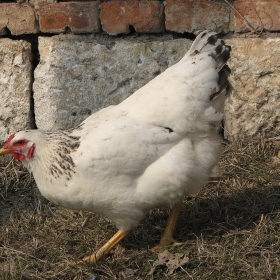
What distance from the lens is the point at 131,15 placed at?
3863mm

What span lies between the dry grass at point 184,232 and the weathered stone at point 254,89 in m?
0.13

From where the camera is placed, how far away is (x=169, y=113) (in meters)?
3.04

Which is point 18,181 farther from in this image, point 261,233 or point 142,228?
point 261,233

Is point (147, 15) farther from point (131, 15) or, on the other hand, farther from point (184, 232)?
point (184, 232)

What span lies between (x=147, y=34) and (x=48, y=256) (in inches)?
65.6

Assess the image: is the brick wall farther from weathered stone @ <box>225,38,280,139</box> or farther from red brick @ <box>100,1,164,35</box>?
weathered stone @ <box>225,38,280,139</box>

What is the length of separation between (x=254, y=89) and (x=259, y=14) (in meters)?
0.51

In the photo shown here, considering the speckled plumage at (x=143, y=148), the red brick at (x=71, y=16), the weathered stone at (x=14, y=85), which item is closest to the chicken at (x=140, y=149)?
the speckled plumage at (x=143, y=148)

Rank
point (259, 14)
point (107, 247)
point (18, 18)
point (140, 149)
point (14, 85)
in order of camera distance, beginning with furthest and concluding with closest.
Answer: point (14, 85), point (18, 18), point (259, 14), point (107, 247), point (140, 149)

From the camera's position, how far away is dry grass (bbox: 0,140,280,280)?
3.01 meters

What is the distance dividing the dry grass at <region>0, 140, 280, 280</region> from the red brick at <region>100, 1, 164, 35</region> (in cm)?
105

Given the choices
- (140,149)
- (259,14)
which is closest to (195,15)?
(259,14)

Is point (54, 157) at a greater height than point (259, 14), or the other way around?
point (259, 14)

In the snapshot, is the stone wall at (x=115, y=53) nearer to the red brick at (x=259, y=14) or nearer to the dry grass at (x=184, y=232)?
the red brick at (x=259, y=14)
